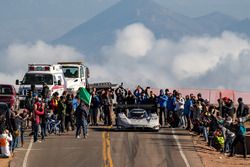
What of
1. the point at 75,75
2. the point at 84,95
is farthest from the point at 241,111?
the point at 75,75

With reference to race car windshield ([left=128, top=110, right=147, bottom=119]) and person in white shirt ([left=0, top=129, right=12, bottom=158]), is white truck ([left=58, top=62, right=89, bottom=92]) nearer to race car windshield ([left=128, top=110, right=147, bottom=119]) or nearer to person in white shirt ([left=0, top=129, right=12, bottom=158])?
race car windshield ([left=128, top=110, right=147, bottom=119])

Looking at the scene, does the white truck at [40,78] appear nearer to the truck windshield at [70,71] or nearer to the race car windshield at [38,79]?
the race car windshield at [38,79]

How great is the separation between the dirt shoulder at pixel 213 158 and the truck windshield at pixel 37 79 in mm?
13009

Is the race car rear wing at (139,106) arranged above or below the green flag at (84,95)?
below

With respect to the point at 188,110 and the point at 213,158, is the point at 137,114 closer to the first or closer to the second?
the point at 188,110

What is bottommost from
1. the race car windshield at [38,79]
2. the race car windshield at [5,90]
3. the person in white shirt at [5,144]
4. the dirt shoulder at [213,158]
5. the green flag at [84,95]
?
the dirt shoulder at [213,158]

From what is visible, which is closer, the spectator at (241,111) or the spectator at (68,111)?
the spectator at (68,111)

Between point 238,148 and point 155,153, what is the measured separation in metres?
9.85

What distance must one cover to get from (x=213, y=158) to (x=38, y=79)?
17481 mm

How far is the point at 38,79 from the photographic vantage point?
56500 millimetres

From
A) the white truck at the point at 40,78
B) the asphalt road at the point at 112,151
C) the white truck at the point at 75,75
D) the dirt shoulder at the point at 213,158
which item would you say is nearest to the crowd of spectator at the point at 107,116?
the dirt shoulder at the point at 213,158

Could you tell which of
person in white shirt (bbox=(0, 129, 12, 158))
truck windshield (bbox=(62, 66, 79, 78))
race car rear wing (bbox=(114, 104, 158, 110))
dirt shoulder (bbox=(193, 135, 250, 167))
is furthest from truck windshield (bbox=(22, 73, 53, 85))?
person in white shirt (bbox=(0, 129, 12, 158))

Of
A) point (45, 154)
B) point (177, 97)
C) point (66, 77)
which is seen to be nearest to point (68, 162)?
point (45, 154)

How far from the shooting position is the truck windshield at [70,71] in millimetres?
63725
